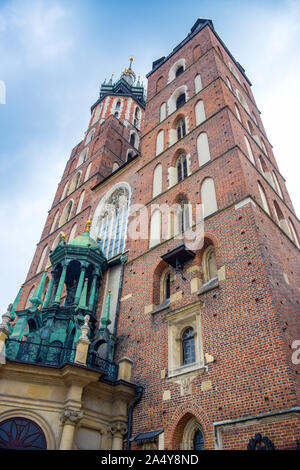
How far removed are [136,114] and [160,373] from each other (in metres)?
29.9

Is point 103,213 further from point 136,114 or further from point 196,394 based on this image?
point 136,114

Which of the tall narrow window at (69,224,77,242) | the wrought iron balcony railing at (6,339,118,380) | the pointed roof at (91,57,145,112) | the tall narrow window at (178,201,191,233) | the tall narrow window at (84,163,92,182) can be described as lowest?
the wrought iron balcony railing at (6,339,118,380)

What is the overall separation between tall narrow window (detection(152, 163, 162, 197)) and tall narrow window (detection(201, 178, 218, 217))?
10.8 feet

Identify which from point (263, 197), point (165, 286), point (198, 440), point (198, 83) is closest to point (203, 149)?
point (263, 197)

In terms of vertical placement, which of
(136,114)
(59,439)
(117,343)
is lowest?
(59,439)

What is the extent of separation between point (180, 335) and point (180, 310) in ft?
2.63

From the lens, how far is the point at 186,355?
11.7m

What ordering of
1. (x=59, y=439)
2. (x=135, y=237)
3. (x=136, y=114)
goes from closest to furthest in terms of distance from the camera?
(x=59, y=439) < (x=135, y=237) < (x=136, y=114)

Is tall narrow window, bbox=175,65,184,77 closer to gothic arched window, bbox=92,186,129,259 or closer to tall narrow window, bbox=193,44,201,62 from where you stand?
tall narrow window, bbox=193,44,201,62

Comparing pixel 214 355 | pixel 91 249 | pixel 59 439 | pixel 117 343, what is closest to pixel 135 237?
pixel 91 249

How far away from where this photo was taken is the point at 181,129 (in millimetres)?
20219

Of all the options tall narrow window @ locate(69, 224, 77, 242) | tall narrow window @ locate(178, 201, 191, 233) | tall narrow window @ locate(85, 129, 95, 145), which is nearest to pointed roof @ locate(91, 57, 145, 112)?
tall narrow window @ locate(85, 129, 95, 145)

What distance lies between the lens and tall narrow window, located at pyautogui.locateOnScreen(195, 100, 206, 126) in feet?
61.3

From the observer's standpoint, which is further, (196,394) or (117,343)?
(117,343)
